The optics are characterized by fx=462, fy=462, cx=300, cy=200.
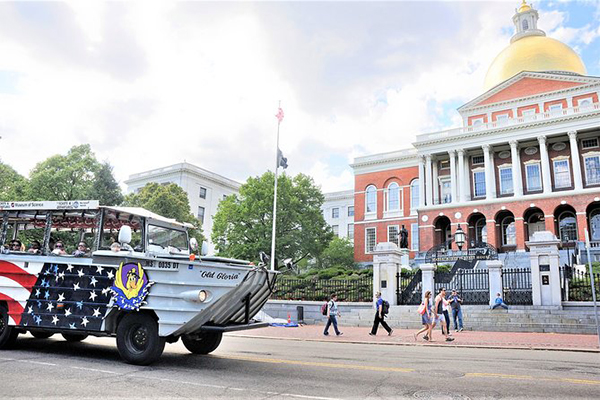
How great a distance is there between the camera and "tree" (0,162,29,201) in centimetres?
3630

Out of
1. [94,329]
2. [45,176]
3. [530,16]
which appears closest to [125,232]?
[94,329]

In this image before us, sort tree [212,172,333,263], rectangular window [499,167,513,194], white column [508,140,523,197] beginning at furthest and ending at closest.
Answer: rectangular window [499,167,513,194] → white column [508,140,523,197] → tree [212,172,333,263]

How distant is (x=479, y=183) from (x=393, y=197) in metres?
10.7

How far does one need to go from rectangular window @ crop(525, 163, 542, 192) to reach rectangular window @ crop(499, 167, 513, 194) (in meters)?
1.61

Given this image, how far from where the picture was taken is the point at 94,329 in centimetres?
841

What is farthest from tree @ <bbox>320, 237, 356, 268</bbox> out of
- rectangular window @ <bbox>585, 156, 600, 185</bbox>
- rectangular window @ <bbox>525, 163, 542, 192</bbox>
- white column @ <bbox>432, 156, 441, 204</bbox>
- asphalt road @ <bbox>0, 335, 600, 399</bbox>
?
asphalt road @ <bbox>0, 335, 600, 399</bbox>

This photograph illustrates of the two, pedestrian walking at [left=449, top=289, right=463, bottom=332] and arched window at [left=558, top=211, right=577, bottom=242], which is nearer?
pedestrian walking at [left=449, top=289, right=463, bottom=332]

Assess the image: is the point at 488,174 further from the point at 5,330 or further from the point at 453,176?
the point at 5,330

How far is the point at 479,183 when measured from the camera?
48.6 meters

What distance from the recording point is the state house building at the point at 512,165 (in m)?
42.7

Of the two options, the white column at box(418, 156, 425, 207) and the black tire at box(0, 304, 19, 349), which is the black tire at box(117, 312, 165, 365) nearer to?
the black tire at box(0, 304, 19, 349)

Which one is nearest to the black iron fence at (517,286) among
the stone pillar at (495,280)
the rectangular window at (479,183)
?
the stone pillar at (495,280)

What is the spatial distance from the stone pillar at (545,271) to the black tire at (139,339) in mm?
16870

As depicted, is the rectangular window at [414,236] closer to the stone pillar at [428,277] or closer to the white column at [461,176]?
the white column at [461,176]
